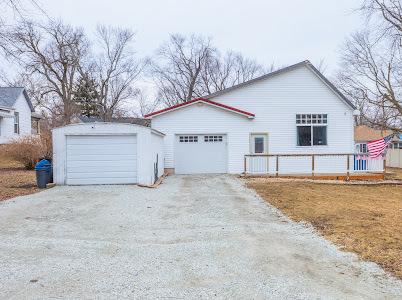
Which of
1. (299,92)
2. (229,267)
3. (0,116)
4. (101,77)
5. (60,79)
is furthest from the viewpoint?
(101,77)

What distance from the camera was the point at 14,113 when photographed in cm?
3084

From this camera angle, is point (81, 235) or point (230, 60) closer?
point (81, 235)

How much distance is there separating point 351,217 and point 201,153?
12542 millimetres

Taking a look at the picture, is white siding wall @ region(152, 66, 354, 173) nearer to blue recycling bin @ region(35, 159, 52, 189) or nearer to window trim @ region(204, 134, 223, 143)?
window trim @ region(204, 134, 223, 143)

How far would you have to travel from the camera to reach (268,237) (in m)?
7.00

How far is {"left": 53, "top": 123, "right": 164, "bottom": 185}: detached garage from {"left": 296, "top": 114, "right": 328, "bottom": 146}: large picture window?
9477mm

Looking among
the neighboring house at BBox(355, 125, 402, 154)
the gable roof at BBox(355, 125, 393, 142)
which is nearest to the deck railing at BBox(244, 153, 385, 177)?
the neighboring house at BBox(355, 125, 402, 154)

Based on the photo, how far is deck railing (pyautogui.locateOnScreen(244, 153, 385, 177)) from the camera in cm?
1973

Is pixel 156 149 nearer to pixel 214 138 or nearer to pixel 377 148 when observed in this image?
pixel 214 138

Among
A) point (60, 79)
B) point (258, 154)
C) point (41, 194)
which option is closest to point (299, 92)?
point (258, 154)

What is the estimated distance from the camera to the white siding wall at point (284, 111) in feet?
68.0

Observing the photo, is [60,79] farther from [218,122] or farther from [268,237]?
[268,237]

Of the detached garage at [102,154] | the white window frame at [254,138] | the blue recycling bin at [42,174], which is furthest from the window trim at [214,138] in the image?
the blue recycling bin at [42,174]

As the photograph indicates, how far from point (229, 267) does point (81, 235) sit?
3.05 m
